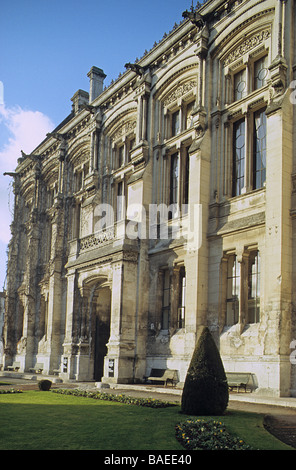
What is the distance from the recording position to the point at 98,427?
10.5m

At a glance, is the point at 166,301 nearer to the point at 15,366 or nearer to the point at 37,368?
the point at 37,368

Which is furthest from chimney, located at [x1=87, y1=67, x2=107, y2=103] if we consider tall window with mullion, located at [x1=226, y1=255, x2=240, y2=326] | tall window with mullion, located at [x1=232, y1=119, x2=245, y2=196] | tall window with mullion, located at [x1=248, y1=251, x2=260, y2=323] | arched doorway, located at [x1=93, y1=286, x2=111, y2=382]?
tall window with mullion, located at [x1=248, y1=251, x2=260, y2=323]

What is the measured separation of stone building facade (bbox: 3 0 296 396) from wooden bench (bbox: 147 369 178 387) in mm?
418

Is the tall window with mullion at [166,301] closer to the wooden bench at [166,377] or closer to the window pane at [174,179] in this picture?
the wooden bench at [166,377]

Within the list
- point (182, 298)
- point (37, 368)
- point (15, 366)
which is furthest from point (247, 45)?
point (15, 366)

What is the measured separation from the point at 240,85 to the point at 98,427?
53.7ft

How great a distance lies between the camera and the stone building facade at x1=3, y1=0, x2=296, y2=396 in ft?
60.9

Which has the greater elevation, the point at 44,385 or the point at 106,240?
the point at 106,240

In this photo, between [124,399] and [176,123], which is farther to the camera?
[176,123]

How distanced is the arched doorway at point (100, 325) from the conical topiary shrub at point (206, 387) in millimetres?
15005

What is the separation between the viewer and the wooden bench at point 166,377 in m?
21.7

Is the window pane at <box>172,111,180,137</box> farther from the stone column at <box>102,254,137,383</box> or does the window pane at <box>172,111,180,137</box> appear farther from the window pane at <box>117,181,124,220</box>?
the stone column at <box>102,254,137,383</box>

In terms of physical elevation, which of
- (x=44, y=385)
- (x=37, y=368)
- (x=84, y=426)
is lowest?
(x=37, y=368)

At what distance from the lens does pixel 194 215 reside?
22.2 metres
